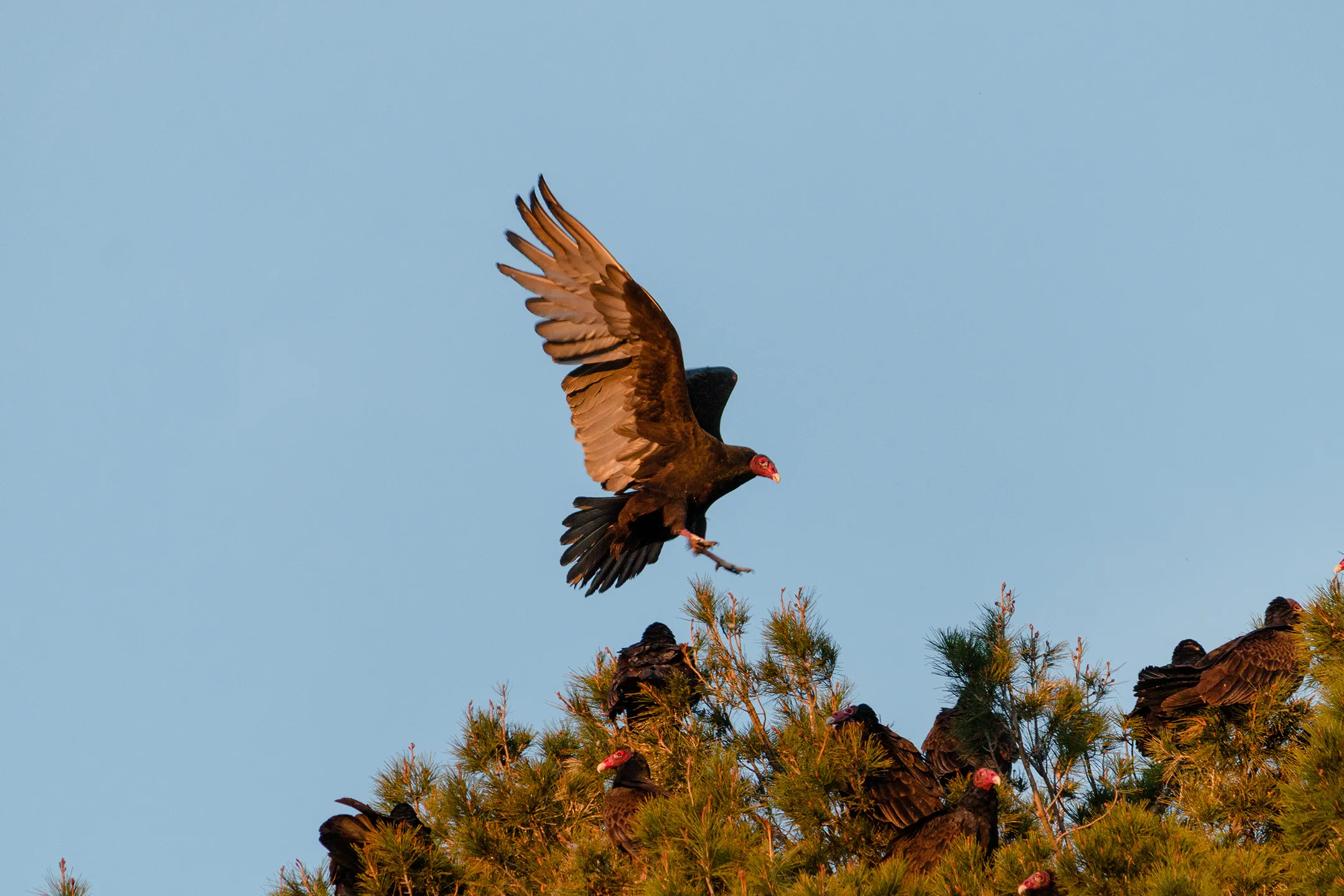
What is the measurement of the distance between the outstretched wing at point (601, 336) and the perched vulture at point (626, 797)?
1.98m

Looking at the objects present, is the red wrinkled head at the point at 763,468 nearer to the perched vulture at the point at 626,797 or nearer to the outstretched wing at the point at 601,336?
the outstretched wing at the point at 601,336

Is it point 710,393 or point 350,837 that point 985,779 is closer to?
point 350,837

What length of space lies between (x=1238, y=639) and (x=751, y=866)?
333cm

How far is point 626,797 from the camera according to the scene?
535 centimetres

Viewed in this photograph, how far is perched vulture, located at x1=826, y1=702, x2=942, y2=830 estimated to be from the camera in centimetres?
498

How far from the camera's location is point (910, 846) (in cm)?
482

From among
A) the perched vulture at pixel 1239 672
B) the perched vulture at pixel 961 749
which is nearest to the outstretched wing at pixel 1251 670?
the perched vulture at pixel 1239 672

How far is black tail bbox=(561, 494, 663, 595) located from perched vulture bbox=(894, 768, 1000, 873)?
279cm

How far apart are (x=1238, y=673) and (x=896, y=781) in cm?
204

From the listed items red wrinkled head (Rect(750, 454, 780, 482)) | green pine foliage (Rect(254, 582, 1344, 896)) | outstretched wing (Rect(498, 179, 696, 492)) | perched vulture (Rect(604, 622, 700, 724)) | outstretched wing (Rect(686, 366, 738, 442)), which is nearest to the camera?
green pine foliage (Rect(254, 582, 1344, 896))

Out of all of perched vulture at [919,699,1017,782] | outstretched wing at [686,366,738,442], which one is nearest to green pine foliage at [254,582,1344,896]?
perched vulture at [919,699,1017,782]

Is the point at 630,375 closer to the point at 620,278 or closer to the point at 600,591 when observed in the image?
the point at 620,278

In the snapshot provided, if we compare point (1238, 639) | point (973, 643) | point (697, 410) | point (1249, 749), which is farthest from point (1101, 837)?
point (697, 410)

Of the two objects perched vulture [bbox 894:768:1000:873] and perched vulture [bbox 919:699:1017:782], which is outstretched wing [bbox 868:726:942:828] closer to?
perched vulture [bbox 894:768:1000:873]
